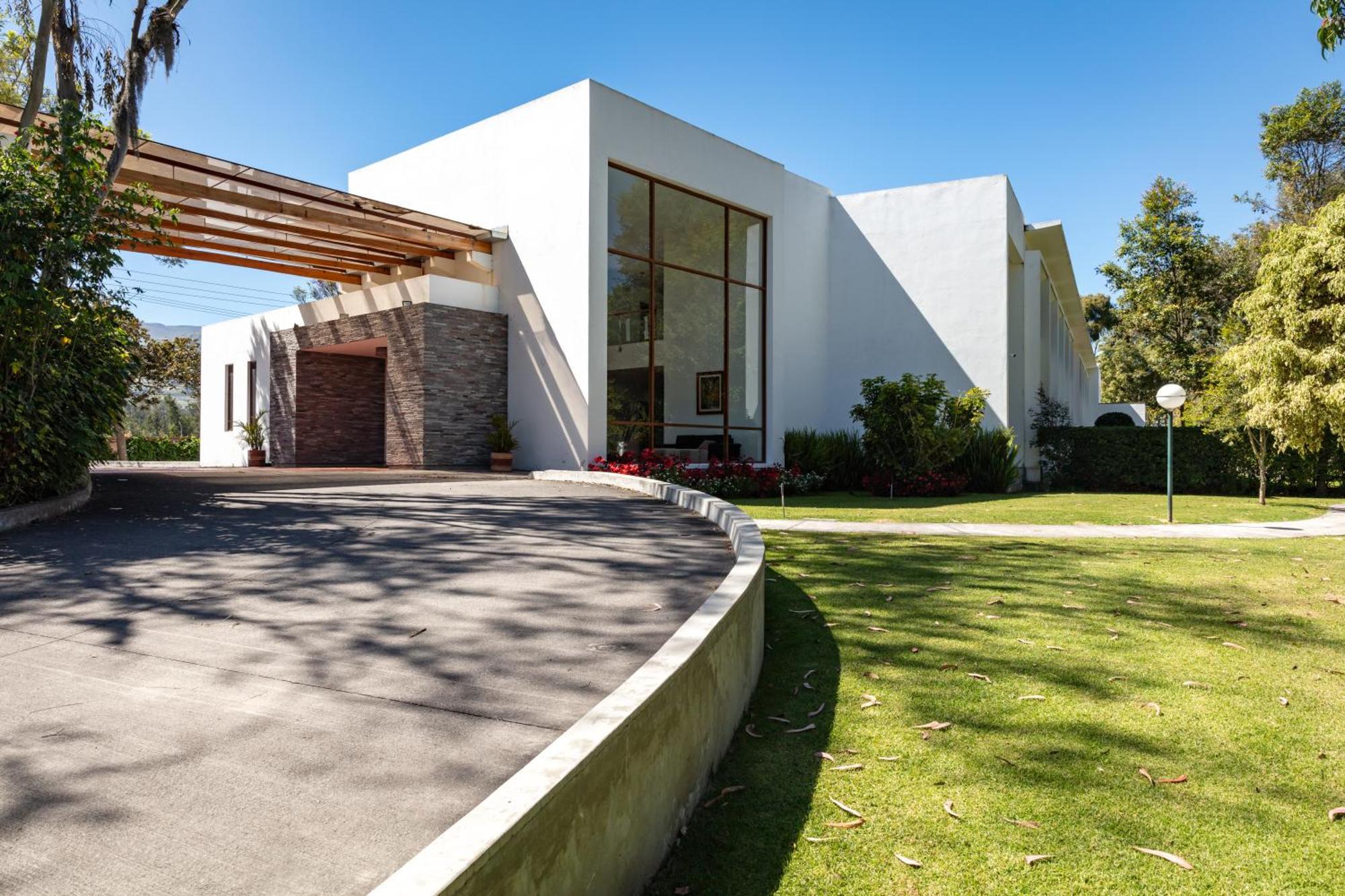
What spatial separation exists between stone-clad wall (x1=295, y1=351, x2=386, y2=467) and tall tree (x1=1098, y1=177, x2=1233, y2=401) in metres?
21.6

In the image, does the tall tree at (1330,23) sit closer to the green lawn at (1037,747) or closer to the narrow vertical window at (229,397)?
the green lawn at (1037,747)

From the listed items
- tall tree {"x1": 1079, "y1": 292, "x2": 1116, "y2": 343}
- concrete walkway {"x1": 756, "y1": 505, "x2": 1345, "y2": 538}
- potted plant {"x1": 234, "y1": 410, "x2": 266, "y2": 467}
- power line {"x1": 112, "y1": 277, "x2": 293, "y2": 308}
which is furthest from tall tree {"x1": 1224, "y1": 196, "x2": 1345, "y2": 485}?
tall tree {"x1": 1079, "y1": 292, "x2": 1116, "y2": 343}

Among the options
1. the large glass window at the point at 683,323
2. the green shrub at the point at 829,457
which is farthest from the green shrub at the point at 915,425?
the large glass window at the point at 683,323

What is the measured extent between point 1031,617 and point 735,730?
2610mm

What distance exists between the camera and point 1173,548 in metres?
7.63

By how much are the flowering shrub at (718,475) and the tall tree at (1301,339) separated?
26.0 feet

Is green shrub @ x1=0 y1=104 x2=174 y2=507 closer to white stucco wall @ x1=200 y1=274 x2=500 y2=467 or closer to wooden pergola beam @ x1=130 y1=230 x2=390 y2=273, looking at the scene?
white stucco wall @ x1=200 y1=274 x2=500 y2=467

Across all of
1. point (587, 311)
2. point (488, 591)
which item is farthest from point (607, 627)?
point (587, 311)

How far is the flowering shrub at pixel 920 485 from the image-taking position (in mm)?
14445

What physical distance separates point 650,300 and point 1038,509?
7.68 m

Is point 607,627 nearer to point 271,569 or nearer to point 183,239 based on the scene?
point 271,569

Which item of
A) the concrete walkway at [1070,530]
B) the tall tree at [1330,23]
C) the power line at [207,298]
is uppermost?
the power line at [207,298]

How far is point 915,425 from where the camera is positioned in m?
14.0

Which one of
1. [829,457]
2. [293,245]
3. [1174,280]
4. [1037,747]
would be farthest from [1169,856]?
[1174,280]
